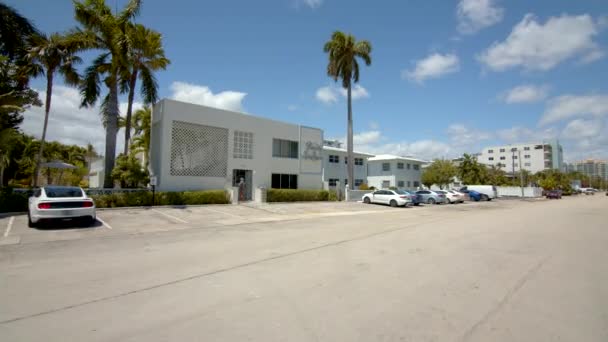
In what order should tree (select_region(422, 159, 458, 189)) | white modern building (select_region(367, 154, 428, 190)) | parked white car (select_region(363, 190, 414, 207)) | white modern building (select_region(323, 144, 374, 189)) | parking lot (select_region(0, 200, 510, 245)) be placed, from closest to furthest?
parking lot (select_region(0, 200, 510, 245)) → parked white car (select_region(363, 190, 414, 207)) → white modern building (select_region(323, 144, 374, 189)) → white modern building (select_region(367, 154, 428, 190)) → tree (select_region(422, 159, 458, 189))

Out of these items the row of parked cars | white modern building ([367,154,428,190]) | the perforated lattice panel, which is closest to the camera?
the perforated lattice panel

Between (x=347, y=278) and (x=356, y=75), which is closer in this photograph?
(x=347, y=278)

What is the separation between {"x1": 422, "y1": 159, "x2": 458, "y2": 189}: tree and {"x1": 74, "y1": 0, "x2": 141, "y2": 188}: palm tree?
4319 centimetres

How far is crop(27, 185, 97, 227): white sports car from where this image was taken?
10.8 m

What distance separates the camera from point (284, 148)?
2823 cm

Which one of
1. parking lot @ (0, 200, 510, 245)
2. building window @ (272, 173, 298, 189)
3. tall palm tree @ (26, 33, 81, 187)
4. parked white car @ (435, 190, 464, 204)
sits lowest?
parking lot @ (0, 200, 510, 245)

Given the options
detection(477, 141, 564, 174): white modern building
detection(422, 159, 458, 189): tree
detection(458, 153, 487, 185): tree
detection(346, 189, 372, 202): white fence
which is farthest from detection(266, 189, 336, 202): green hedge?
detection(477, 141, 564, 174): white modern building

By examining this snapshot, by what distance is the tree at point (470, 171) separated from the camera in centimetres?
5428

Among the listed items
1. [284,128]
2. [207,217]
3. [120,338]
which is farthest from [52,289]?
[284,128]

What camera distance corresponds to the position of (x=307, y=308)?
422 cm

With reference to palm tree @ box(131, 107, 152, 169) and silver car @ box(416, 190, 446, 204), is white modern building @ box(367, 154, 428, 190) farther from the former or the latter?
palm tree @ box(131, 107, 152, 169)

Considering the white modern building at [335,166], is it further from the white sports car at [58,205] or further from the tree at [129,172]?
the white sports car at [58,205]

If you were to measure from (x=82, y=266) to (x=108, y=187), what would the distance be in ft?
47.0

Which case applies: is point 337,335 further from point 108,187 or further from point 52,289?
point 108,187
